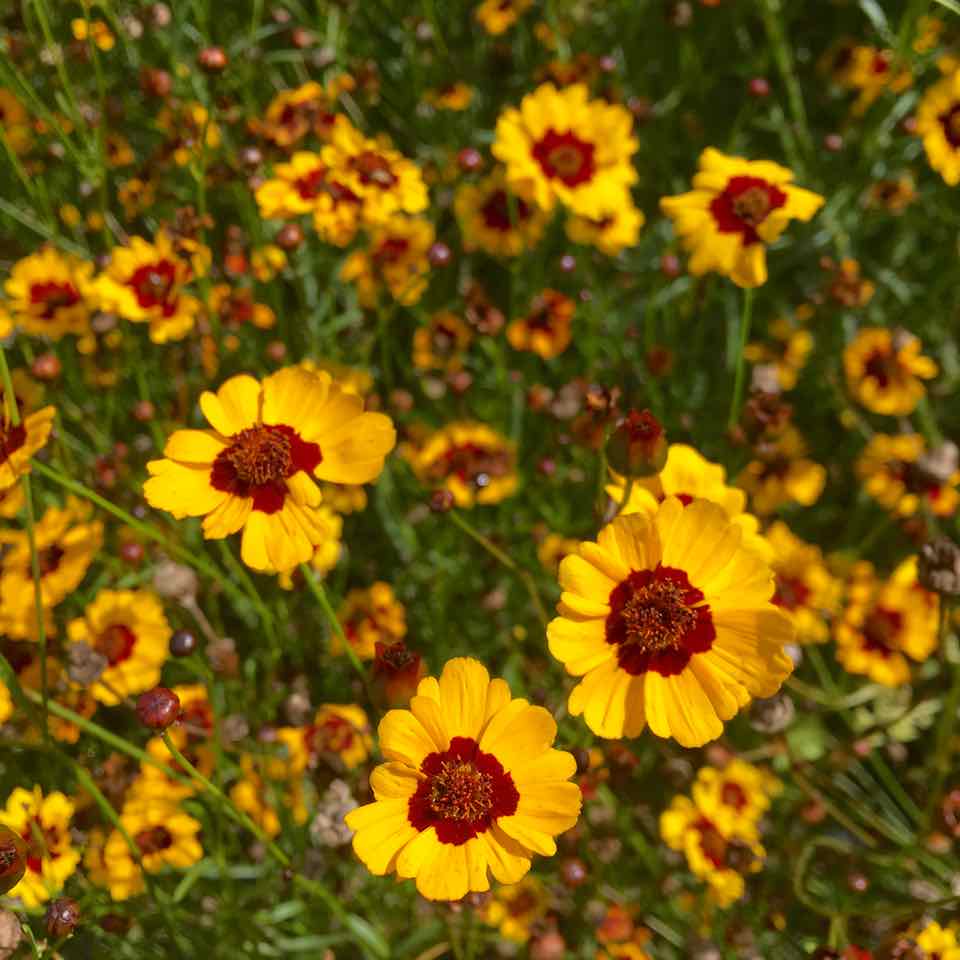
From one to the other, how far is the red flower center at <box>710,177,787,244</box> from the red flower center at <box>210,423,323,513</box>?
878 mm

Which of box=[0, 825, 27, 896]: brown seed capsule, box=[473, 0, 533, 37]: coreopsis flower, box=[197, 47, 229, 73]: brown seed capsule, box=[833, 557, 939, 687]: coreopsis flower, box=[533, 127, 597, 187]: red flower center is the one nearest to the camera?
box=[0, 825, 27, 896]: brown seed capsule

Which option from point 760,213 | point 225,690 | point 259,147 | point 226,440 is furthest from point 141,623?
point 760,213

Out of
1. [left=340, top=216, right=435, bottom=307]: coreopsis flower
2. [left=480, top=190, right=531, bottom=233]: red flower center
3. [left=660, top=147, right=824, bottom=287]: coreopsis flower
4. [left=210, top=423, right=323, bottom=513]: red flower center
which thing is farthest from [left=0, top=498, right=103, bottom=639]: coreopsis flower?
[left=660, top=147, right=824, bottom=287]: coreopsis flower

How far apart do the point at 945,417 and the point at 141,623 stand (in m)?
2.12

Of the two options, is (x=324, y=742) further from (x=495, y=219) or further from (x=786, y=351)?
(x=786, y=351)

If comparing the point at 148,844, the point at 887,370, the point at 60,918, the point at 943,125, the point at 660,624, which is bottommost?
the point at 60,918

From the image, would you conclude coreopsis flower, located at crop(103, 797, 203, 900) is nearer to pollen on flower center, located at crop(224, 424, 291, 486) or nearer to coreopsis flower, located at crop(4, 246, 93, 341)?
pollen on flower center, located at crop(224, 424, 291, 486)

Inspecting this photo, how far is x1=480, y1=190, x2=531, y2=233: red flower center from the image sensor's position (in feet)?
7.02

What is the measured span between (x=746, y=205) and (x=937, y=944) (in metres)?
1.26

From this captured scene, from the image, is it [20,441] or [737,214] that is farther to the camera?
[737,214]

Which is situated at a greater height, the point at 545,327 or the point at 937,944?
the point at 545,327

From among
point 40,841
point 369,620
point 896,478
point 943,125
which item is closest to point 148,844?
point 40,841

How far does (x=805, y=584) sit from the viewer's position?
2088 mm

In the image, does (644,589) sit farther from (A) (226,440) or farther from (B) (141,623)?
(B) (141,623)
